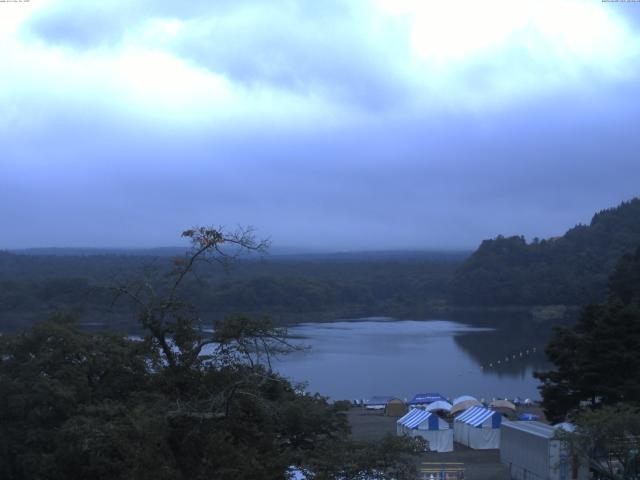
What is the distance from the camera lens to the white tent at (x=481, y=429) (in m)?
15.2

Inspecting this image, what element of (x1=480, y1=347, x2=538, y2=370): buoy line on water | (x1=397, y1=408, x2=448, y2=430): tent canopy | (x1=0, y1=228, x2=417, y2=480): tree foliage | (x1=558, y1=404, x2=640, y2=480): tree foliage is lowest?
(x1=480, y1=347, x2=538, y2=370): buoy line on water

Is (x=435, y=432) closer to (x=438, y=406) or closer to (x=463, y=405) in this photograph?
(x=463, y=405)

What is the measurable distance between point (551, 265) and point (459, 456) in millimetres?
54974

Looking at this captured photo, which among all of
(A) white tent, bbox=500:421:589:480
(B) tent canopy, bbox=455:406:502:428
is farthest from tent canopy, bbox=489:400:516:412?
(A) white tent, bbox=500:421:589:480

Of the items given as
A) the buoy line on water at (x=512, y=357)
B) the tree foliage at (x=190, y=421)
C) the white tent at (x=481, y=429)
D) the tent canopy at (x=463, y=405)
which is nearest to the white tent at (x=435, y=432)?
the white tent at (x=481, y=429)

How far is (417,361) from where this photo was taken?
1258 inches

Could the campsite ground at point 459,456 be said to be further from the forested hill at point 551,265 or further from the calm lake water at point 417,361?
the forested hill at point 551,265

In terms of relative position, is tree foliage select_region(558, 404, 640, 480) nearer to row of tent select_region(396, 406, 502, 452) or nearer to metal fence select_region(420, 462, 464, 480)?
metal fence select_region(420, 462, 464, 480)

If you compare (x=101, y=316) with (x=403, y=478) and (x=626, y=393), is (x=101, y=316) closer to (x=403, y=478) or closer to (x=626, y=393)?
(x=626, y=393)

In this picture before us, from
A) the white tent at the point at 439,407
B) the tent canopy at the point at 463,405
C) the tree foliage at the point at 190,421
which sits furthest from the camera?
the white tent at the point at 439,407

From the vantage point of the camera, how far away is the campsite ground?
12883 millimetres

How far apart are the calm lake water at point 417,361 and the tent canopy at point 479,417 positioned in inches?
178

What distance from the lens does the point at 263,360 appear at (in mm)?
6625

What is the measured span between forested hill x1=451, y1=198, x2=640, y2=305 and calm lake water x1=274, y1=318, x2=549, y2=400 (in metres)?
14.2
